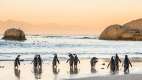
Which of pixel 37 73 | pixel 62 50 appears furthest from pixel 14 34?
pixel 37 73

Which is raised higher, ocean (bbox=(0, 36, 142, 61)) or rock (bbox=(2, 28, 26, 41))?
rock (bbox=(2, 28, 26, 41))

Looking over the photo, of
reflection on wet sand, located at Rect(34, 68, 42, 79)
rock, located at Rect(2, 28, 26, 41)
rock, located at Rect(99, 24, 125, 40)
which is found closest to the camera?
reflection on wet sand, located at Rect(34, 68, 42, 79)

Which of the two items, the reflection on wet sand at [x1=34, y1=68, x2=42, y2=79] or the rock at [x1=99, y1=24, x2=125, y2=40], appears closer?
the reflection on wet sand at [x1=34, y1=68, x2=42, y2=79]

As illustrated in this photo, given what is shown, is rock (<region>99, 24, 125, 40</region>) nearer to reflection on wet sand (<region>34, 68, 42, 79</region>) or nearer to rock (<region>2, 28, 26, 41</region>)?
rock (<region>2, 28, 26, 41</region>)

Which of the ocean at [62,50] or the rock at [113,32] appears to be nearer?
the ocean at [62,50]

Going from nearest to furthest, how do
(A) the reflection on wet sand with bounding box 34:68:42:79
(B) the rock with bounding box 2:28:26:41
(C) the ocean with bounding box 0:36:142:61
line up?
(A) the reflection on wet sand with bounding box 34:68:42:79 < (C) the ocean with bounding box 0:36:142:61 < (B) the rock with bounding box 2:28:26:41

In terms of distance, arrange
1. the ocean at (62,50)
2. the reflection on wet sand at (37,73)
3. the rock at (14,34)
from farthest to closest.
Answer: the rock at (14,34)
the ocean at (62,50)
the reflection on wet sand at (37,73)

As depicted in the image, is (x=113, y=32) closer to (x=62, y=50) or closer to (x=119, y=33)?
(x=119, y=33)

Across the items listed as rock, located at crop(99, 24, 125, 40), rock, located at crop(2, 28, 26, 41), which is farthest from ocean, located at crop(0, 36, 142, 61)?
rock, located at crop(99, 24, 125, 40)

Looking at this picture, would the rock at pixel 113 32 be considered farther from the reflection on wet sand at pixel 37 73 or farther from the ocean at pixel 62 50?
the reflection on wet sand at pixel 37 73

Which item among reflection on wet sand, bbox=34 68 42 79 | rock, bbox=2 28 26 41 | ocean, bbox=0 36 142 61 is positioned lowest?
ocean, bbox=0 36 142 61

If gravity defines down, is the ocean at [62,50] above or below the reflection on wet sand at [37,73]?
below

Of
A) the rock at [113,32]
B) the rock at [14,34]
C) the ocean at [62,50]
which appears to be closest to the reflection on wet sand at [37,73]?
the ocean at [62,50]

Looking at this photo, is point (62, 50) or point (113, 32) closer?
point (62, 50)
